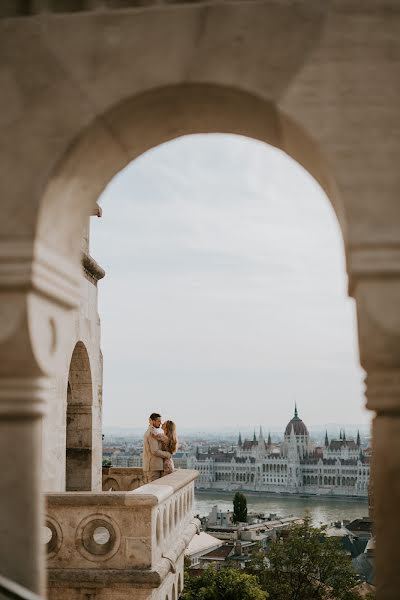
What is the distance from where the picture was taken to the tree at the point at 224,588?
2333cm

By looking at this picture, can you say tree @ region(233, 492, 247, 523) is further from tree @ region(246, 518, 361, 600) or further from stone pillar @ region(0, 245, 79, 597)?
stone pillar @ region(0, 245, 79, 597)

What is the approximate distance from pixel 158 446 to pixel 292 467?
13456 centimetres

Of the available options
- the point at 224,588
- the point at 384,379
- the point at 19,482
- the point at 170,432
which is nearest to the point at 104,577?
the point at 170,432

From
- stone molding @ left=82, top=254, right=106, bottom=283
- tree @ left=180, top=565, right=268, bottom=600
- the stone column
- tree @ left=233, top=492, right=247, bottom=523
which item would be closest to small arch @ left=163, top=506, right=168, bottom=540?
stone molding @ left=82, top=254, right=106, bottom=283

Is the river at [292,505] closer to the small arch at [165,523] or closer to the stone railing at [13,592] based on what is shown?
the small arch at [165,523]

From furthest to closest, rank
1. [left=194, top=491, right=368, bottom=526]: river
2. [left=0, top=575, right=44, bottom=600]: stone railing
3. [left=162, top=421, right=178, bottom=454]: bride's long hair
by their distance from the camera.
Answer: [left=194, top=491, right=368, bottom=526]: river, [left=162, top=421, right=178, bottom=454]: bride's long hair, [left=0, top=575, right=44, bottom=600]: stone railing

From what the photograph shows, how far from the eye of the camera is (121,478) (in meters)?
11.0

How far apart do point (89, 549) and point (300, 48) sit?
4.70 metres

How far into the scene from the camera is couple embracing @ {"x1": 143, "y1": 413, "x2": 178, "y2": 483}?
28.3 feet

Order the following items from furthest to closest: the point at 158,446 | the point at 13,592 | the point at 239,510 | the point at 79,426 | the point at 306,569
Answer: the point at 239,510 → the point at 306,569 → the point at 79,426 → the point at 158,446 → the point at 13,592

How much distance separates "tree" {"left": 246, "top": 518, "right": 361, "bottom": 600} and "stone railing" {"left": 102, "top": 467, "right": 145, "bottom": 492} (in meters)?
19.1

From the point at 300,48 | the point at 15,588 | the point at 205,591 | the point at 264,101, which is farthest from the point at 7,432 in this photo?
the point at 205,591

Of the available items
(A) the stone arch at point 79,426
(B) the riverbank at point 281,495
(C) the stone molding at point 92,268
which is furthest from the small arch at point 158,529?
(B) the riverbank at point 281,495

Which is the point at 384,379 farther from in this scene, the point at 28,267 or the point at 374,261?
the point at 28,267
